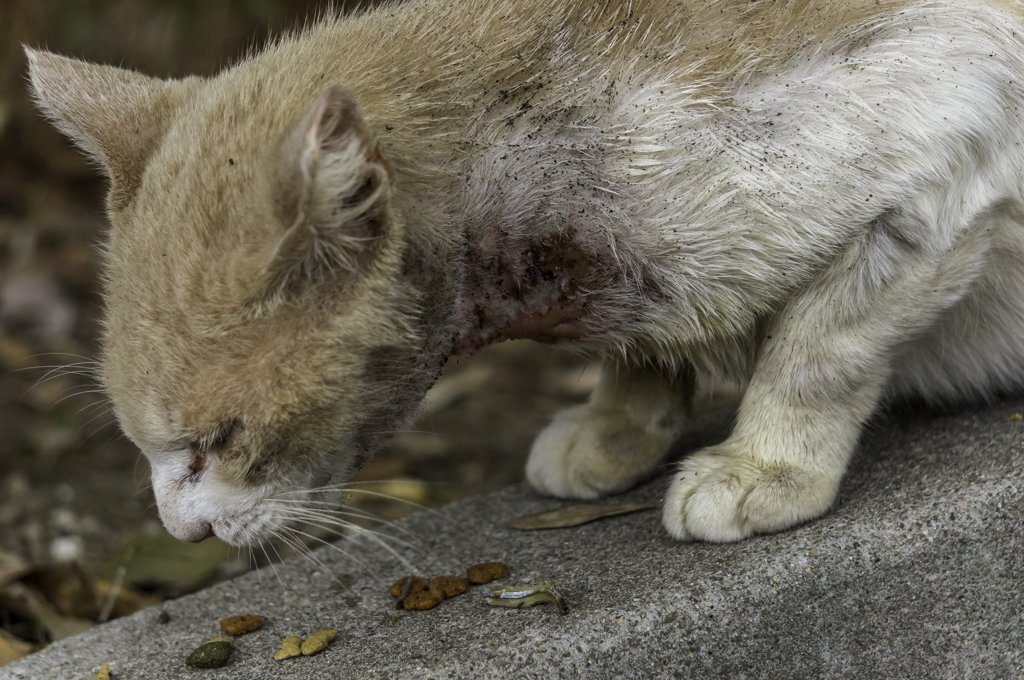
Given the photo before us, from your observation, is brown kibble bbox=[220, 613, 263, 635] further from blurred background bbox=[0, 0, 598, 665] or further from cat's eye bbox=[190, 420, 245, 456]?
cat's eye bbox=[190, 420, 245, 456]

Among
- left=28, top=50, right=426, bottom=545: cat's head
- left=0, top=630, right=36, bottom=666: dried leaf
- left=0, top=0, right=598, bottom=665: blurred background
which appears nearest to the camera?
left=28, top=50, right=426, bottom=545: cat's head

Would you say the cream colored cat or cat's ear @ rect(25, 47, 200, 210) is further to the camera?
cat's ear @ rect(25, 47, 200, 210)

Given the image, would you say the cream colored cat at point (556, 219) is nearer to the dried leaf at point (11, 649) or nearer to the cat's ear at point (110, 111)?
the cat's ear at point (110, 111)

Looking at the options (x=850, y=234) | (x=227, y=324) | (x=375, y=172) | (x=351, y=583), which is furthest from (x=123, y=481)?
Answer: (x=850, y=234)

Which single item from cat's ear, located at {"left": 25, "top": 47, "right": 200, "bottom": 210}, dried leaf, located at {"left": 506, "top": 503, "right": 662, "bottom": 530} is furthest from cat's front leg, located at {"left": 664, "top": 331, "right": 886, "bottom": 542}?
cat's ear, located at {"left": 25, "top": 47, "right": 200, "bottom": 210}

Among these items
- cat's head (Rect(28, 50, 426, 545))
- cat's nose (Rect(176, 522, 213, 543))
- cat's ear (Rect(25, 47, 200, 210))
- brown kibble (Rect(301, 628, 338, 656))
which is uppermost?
cat's ear (Rect(25, 47, 200, 210))

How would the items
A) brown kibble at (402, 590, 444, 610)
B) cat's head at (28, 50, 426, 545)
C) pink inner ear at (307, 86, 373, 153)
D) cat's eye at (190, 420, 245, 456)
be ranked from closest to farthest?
pink inner ear at (307, 86, 373, 153) < cat's head at (28, 50, 426, 545) < cat's eye at (190, 420, 245, 456) < brown kibble at (402, 590, 444, 610)

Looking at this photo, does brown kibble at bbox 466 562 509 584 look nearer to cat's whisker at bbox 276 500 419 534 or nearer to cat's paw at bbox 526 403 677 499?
cat's whisker at bbox 276 500 419 534

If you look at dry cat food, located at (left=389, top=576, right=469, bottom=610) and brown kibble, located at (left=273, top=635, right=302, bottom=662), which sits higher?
brown kibble, located at (left=273, top=635, right=302, bottom=662)
